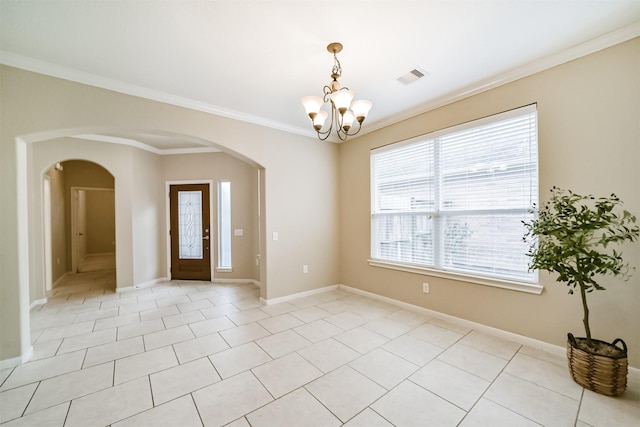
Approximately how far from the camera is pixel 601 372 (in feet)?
6.16

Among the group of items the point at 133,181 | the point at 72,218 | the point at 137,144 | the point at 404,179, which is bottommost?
the point at 72,218

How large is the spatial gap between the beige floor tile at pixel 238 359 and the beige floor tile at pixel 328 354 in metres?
0.42

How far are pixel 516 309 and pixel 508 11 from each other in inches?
109

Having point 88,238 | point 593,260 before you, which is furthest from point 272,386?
point 88,238

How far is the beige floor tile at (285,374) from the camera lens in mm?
2037

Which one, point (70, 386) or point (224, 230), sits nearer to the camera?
point (70, 386)

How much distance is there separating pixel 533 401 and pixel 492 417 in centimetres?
43

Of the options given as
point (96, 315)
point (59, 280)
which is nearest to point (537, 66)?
point (96, 315)

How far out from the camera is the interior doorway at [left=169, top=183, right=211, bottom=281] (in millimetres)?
5598

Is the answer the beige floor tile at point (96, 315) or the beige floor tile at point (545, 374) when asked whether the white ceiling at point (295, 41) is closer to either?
the beige floor tile at point (545, 374)

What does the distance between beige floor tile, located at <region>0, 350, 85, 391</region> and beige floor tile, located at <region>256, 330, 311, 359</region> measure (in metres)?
1.73

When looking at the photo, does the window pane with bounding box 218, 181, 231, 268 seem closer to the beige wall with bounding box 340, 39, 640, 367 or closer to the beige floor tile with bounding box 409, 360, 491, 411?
the beige wall with bounding box 340, 39, 640, 367

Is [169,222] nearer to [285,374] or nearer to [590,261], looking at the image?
[285,374]

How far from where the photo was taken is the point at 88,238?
27.3 ft
